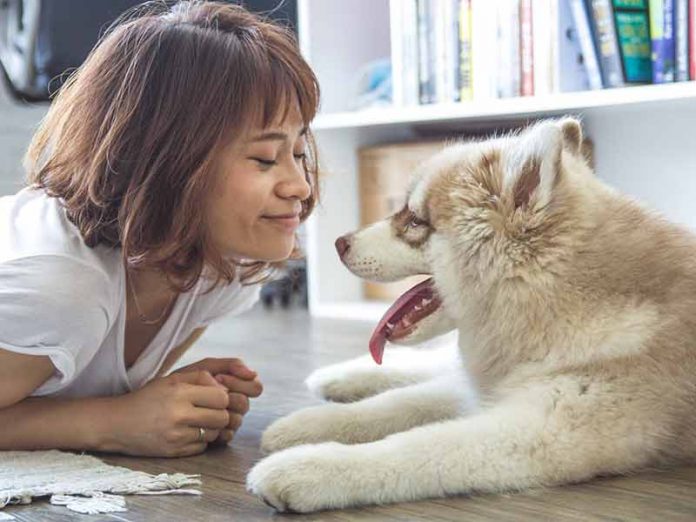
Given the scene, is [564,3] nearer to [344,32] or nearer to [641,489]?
[344,32]

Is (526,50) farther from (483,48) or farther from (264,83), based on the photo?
(264,83)

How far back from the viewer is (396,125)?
3428 millimetres

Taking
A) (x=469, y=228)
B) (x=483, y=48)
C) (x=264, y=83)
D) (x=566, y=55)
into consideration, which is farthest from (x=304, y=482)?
(x=483, y=48)

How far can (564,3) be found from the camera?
277 cm

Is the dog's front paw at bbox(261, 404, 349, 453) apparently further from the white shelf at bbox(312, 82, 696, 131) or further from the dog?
the white shelf at bbox(312, 82, 696, 131)

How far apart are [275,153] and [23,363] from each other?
0.44 m

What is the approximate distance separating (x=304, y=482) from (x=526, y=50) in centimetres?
197

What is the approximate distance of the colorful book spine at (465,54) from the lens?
9.74 ft

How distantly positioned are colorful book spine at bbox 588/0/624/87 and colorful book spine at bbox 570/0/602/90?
0.01 meters

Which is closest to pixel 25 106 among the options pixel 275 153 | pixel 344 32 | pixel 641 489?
pixel 344 32

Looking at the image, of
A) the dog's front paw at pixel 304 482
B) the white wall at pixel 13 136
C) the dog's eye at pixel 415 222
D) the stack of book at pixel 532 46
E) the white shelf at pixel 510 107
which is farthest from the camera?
the white wall at pixel 13 136

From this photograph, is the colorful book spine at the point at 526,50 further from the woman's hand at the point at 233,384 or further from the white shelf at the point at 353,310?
the woman's hand at the point at 233,384

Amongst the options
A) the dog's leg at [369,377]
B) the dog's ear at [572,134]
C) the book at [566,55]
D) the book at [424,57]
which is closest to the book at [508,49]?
the book at [566,55]

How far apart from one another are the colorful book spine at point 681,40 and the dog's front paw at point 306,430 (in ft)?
5.04
